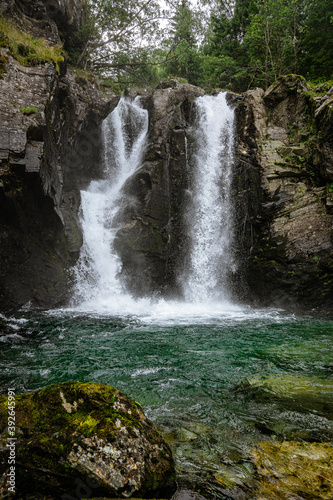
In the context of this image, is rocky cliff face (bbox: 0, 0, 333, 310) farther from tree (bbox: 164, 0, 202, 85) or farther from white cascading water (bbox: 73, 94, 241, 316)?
tree (bbox: 164, 0, 202, 85)

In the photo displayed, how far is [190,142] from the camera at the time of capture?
16484mm

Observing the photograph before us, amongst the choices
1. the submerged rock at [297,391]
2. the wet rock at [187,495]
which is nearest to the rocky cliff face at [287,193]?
the submerged rock at [297,391]

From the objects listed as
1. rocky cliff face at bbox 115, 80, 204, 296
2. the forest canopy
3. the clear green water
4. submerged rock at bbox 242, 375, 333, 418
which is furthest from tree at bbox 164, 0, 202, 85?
submerged rock at bbox 242, 375, 333, 418

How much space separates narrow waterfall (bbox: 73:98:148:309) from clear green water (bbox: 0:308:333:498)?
128 inches

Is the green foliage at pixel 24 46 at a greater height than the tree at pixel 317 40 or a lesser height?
lesser

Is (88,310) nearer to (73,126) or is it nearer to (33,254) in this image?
(33,254)

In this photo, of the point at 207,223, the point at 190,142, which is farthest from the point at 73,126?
the point at 207,223

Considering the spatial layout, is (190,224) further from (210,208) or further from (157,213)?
(157,213)

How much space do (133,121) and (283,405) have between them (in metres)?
18.9

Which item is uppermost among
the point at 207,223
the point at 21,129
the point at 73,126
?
the point at 73,126

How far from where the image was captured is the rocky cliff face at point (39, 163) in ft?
32.0

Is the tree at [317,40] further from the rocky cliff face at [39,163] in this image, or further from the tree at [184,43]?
the rocky cliff face at [39,163]

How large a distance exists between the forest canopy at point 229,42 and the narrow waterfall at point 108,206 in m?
2.56

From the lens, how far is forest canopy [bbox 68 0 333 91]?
54.8 ft
